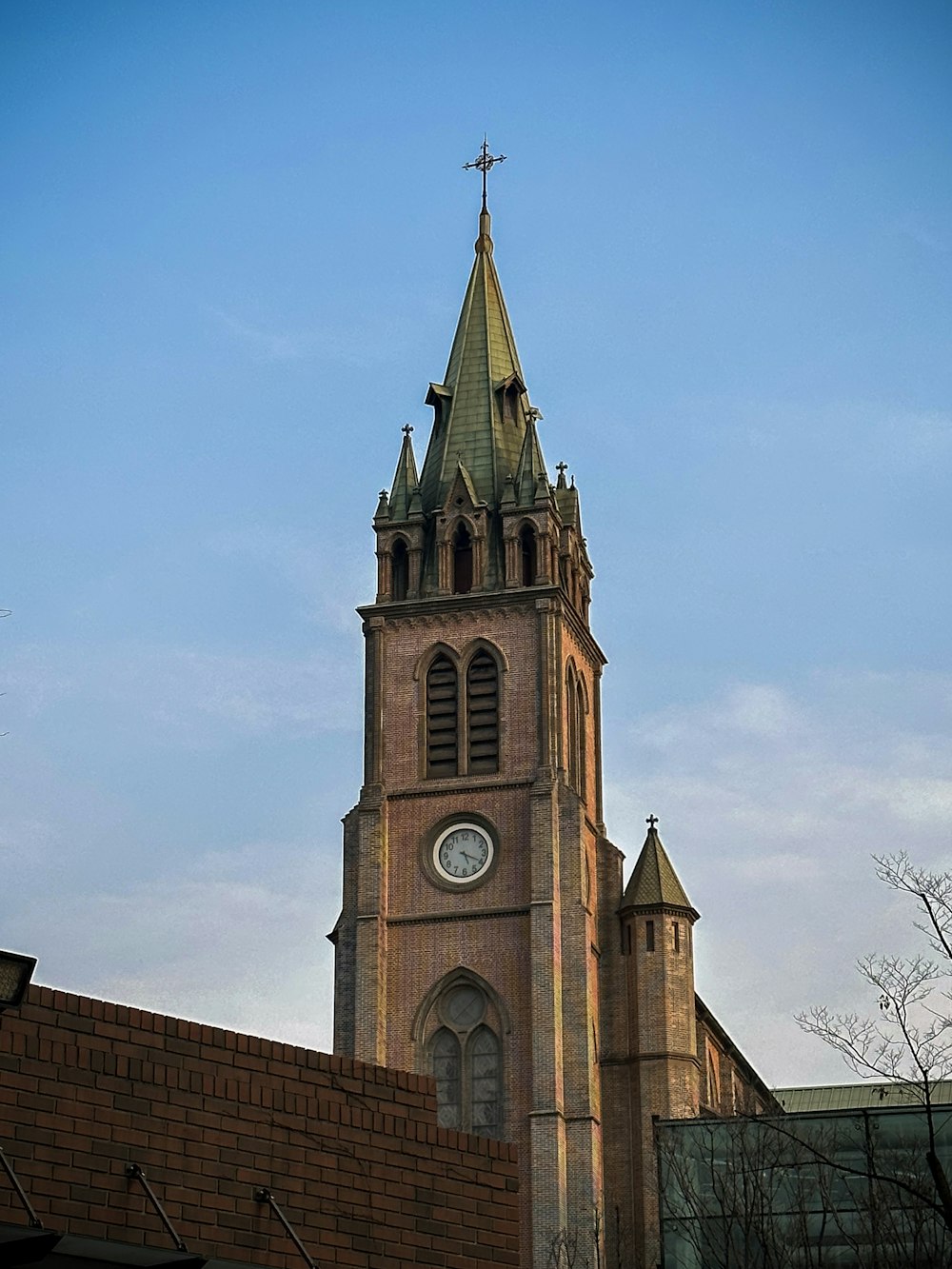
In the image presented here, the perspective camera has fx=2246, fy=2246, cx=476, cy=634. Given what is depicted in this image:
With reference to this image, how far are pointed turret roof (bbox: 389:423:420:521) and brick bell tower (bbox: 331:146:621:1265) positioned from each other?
0.07 m

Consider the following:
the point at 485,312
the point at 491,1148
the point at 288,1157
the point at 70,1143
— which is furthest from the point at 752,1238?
the point at 485,312

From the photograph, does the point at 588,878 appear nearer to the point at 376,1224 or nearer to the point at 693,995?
the point at 693,995

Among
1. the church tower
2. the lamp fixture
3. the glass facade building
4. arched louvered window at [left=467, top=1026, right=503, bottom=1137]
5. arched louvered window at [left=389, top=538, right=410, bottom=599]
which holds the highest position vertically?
arched louvered window at [left=389, top=538, right=410, bottom=599]

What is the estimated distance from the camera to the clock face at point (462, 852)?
65.5 m

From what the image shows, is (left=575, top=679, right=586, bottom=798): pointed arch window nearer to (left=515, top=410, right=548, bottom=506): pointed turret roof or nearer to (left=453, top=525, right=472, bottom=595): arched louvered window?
(left=453, top=525, right=472, bottom=595): arched louvered window

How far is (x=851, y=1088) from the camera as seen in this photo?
108 meters

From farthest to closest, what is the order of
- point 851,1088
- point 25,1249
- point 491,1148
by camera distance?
point 851,1088, point 491,1148, point 25,1249

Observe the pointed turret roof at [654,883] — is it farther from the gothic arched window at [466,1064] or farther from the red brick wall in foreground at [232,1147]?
the red brick wall in foreground at [232,1147]

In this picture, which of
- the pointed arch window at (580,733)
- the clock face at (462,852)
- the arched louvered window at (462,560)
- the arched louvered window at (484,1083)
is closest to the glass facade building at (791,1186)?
the arched louvered window at (484,1083)

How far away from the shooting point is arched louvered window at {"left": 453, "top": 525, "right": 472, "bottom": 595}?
70.2m

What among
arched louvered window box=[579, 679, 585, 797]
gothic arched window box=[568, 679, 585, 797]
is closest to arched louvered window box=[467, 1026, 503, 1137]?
arched louvered window box=[579, 679, 585, 797]

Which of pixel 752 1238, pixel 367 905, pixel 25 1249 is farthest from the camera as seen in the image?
pixel 367 905

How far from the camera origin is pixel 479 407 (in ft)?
242

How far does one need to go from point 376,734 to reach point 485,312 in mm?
16821
